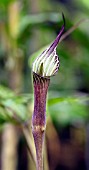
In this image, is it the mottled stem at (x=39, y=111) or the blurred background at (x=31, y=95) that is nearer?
the mottled stem at (x=39, y=111)

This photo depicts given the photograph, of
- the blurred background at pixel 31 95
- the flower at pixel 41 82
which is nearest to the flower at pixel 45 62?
the flower at pixel 41 82

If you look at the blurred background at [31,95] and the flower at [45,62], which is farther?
the blurred background at [31,95]

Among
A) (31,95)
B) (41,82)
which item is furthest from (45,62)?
(31,95)

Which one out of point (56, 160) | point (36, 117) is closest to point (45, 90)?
point (36, 117)

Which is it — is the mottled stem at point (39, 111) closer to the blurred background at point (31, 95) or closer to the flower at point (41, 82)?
the flower at point (41, 82)

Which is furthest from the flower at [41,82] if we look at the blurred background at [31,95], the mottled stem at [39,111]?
the blurred background at [31,95]

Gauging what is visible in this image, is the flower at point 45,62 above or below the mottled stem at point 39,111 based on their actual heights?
above
